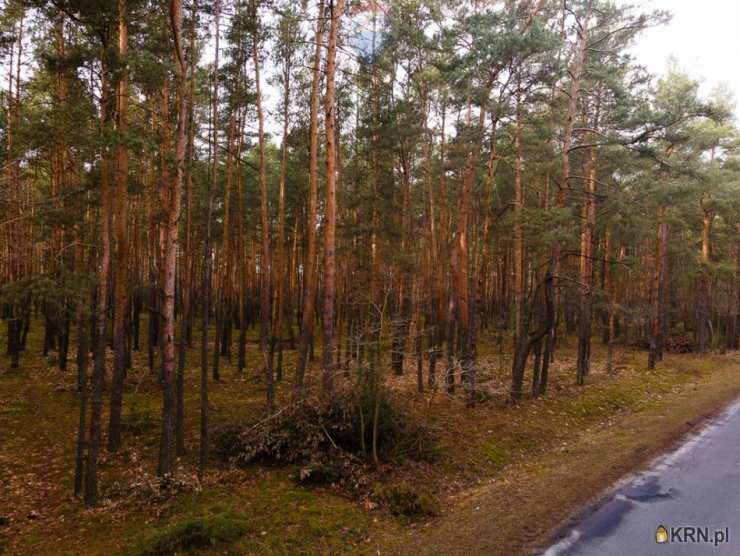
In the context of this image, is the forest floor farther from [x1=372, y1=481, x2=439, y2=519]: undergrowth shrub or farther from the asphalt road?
the asphalt road

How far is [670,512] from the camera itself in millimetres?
7566

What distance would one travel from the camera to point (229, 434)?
10.5m

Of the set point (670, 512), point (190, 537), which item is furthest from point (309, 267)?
point (670, 512)

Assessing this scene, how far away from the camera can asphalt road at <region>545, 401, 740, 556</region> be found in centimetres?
659

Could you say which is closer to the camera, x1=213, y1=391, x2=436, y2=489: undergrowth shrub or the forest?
the forest

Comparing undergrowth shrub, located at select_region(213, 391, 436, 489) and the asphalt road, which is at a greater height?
undergrowth shrub, located at select_region(213, 391, 436, 489)

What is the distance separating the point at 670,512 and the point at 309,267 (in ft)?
29.6

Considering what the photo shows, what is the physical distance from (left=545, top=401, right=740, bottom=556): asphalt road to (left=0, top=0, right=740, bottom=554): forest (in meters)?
0.50

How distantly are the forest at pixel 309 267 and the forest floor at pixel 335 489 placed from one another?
7cm

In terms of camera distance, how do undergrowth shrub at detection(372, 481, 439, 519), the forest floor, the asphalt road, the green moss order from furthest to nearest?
undergrowth shrub at detection(372, 481, 439, 519) → the forest floor → the asphalt road → the green moss

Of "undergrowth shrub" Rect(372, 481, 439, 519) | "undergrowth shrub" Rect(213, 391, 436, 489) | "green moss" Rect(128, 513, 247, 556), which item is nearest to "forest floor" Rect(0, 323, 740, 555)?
"green moss" Rect(128, 513, 247, 556)

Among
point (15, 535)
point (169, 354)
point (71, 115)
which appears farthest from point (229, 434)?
point (71, 115)

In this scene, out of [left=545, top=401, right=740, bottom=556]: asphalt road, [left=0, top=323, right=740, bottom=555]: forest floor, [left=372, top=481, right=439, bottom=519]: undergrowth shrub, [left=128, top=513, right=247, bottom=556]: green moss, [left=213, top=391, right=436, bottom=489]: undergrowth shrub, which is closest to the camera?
[left=128, top=513, right=247, bottom=556]: green moss

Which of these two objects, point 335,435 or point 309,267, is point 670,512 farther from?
point 309,267
